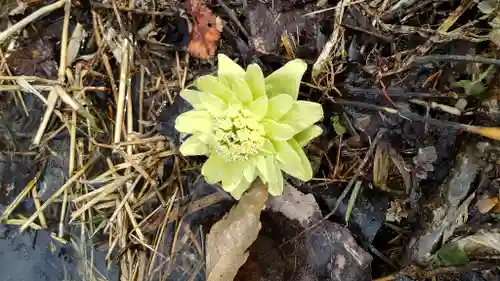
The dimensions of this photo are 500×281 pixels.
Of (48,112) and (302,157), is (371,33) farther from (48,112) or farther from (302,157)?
(48,112)

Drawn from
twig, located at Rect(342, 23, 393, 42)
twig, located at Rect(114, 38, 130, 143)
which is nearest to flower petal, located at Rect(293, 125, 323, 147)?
twig, located at Rect(342, 23, 393, 42)

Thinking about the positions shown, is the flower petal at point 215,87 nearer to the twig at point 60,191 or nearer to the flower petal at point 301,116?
the flower petal at point 301,116

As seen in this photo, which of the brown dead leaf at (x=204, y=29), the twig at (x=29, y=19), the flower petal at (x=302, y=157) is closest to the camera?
the flower petal at (x=302, y=157)

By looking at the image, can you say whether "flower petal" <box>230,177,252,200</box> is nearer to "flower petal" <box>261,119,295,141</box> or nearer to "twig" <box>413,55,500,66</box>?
A: "flower petal" <box>261,119,295,141</box>

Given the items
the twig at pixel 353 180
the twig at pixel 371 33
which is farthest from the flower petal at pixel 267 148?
the twig at pixel 371 33

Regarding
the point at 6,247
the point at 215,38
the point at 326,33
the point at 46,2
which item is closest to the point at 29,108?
the point at 46,2

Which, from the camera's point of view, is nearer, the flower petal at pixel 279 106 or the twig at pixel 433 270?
the flower petal at pixel 279 106

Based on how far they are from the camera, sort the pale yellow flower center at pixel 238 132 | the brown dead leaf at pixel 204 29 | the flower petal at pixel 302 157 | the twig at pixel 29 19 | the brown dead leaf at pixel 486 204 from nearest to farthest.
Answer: the pale yellow flower center at pixel 238 132, the flower petal at pixel 302 157, the brown dead leaf at pixel 486 204, the brown dead leaf at pixel 204 29, the twig at pixel 29 19

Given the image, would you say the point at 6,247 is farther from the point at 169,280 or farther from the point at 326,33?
the point at 326,33
